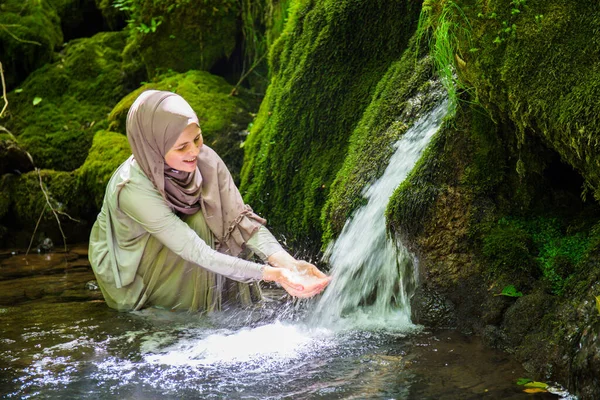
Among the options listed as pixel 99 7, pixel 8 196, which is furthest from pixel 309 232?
pixel 99 7

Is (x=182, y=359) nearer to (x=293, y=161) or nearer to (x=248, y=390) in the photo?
(x=248, y=390)

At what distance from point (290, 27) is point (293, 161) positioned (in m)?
1.37

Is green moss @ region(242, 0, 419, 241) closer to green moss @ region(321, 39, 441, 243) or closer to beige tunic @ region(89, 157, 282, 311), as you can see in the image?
green moss @ region(321, 39, 441, 243)

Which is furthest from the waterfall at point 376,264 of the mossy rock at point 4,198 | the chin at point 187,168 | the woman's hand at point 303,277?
the mossy rock at point 4,198

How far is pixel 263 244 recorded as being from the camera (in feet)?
17.0

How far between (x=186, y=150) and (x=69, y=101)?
6394 millimetres

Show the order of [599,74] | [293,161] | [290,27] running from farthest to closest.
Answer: [290,27]
[293,161]
[599,74]

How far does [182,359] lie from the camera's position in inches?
173

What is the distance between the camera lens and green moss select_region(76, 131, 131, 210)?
853cm

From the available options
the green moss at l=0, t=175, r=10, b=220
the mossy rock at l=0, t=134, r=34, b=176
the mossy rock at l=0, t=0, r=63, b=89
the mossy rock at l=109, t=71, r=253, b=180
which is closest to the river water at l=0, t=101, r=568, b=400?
the mossy rock at l=109, t=71, r=253, b=180

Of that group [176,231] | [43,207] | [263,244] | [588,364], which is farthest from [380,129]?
[43,207]

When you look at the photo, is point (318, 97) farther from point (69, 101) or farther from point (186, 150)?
point (69, 101)

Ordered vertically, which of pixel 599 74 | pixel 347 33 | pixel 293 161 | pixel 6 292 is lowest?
pixel 6 292

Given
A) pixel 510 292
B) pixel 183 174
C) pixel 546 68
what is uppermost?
pixel 546 68
